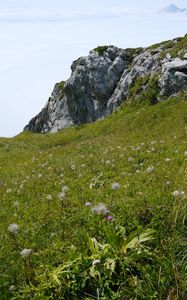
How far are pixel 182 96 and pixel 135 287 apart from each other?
2923 cm

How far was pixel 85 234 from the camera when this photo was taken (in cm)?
962

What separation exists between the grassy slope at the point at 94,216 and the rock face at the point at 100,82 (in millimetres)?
33994

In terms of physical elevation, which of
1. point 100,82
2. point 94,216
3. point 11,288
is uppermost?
point 100,82

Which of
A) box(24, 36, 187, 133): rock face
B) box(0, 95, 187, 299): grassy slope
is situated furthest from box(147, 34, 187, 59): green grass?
box(0, 95, 187, 299): grassy slope

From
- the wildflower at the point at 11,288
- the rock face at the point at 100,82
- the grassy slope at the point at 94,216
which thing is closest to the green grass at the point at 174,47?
the rock face at the point at 100,82

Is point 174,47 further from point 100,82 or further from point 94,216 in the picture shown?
point 94,216

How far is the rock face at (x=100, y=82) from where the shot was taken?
5671 cm

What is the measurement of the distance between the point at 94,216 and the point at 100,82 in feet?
194

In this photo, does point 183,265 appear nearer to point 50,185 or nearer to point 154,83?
point 50,185

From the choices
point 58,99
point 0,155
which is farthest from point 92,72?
point 0,155

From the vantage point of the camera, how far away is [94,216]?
33.7ft

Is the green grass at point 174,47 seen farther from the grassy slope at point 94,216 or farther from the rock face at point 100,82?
the grassy slope at point 94,216

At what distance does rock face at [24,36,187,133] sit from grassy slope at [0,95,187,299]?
33994 mm

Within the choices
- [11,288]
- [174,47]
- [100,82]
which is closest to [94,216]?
[11,288]
